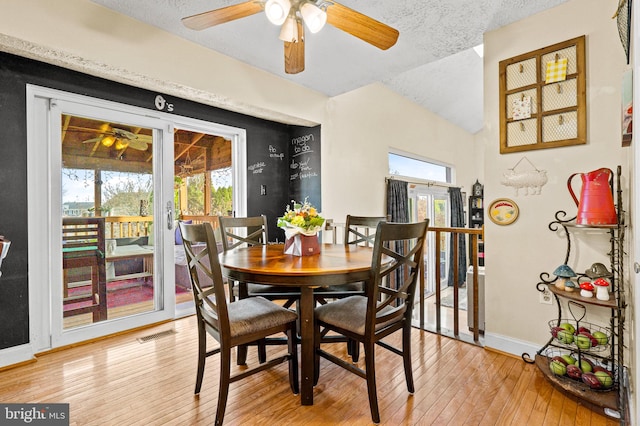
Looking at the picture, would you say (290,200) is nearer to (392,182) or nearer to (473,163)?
(392,182)

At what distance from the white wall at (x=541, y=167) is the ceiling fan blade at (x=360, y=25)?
3.62 feet

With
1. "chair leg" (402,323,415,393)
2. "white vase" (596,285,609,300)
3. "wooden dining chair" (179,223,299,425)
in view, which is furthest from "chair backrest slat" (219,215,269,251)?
"white vase" (596,285,609,300)

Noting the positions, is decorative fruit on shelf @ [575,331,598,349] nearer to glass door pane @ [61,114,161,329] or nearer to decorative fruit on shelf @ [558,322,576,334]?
decorative fruit on shelf @ [558,322,576,334]

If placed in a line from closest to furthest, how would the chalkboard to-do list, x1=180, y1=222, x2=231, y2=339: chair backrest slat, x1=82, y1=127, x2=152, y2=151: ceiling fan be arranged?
x1=180, y1=222, x2=231, y2=339: chair backrest slat
x1=82, y1=127, x2=152, y2=151: ceiling fan
the chalkboard to-do list

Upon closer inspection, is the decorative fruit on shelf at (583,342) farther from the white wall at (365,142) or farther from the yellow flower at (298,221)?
the white wall at (365,142)

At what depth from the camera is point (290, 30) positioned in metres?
1.89

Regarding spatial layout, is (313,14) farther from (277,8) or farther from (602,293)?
(602,293)

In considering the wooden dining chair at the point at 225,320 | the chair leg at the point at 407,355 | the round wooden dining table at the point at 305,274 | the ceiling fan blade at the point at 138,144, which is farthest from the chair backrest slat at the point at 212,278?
the ceiling fan blade at the point at 138,144

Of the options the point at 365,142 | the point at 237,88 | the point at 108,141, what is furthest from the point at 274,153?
the point at 108,141

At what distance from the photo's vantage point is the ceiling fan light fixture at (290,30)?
1.85m

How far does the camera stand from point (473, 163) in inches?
296

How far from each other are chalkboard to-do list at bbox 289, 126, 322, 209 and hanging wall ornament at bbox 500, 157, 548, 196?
2.05 m

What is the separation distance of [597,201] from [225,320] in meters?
2.19

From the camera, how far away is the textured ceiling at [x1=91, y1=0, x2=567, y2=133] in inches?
86.6
